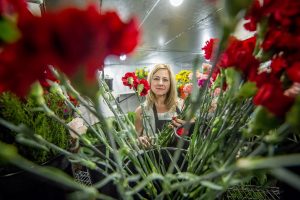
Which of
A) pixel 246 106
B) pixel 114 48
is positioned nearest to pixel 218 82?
pixel 246 106

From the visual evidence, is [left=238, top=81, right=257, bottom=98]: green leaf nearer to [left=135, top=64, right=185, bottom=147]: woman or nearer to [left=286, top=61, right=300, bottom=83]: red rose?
[left=286, top=61, right=300, bottom=83]: red rose

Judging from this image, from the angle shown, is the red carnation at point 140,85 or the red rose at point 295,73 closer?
the red rose at point 295,73

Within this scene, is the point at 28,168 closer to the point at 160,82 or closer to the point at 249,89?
the point at 249,89

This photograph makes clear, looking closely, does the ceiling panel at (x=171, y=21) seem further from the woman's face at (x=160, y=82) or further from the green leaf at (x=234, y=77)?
the green leaf at (x=234, y=77)

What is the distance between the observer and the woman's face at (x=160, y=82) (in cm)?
153

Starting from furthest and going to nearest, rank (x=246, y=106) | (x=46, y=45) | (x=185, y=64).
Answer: (x=185, y=64) < (x=246, y=106) < (x=46, y=45)

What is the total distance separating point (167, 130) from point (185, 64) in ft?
15.7

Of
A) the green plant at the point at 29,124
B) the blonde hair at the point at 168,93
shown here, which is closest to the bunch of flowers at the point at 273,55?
the green plant at the point at 29,124

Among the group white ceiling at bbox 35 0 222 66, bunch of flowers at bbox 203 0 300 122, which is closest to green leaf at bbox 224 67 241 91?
bunch of flowers at bbox 203 0 300 122

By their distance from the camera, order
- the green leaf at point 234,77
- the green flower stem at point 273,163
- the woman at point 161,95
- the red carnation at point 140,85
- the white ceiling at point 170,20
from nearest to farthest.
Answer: the green flower stem at point 273,163 → the green leaf at point 234,77 → the red carnation at point 140,85 → the woman at point 161,95 → the white ceiling at point 170,20

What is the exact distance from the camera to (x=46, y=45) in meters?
0.11

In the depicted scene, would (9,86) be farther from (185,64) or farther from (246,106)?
(185,64)

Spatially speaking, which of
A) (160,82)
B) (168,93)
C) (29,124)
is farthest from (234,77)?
(168,93)

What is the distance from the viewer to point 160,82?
1518 millimetres
